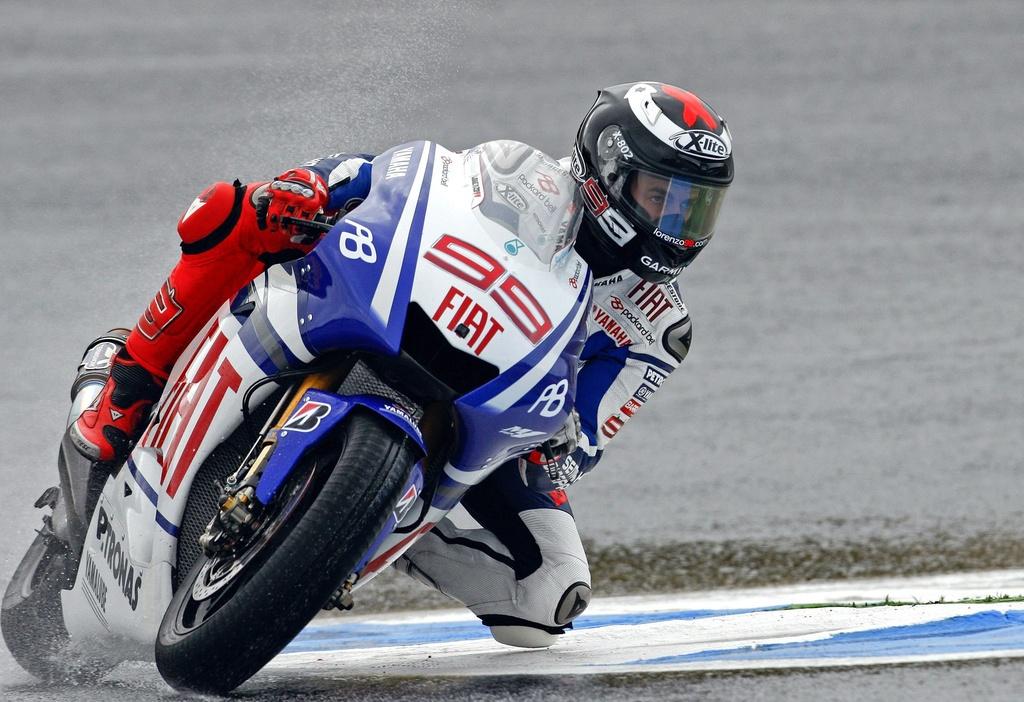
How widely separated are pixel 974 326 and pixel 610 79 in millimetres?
4850

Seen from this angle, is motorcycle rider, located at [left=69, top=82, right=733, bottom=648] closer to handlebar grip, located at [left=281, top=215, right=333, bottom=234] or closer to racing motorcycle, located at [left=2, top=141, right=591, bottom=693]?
handlebar grip, located at [left=281, top=215, right=333, bottom=234]

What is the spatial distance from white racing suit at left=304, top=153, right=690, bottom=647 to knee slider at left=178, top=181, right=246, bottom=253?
3.65 feet

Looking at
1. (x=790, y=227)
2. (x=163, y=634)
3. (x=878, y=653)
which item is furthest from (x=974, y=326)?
(x=163, y=634)

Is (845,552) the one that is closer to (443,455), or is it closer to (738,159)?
(443,455)

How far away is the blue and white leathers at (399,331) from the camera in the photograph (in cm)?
387

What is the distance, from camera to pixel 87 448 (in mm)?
4598

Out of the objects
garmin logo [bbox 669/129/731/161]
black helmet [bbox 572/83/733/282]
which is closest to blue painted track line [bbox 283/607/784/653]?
black helmet [bbox 572/83/733/282]

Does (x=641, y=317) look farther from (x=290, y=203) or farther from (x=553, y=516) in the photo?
(x=290, y=203)

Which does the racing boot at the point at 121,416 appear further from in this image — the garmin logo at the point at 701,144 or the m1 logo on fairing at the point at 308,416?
the garmin logo at the point at 701,144

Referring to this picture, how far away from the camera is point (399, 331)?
385 cm

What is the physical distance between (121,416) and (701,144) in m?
1.90

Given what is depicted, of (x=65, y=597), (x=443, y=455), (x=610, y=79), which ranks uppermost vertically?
(x=443, y=455)

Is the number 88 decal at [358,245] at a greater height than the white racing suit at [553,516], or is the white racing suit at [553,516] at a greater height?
the number 88 decal at [358,245]

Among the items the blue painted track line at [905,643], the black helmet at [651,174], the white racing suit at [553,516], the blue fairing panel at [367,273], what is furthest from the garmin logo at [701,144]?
the blue painted track line at [905,643]
